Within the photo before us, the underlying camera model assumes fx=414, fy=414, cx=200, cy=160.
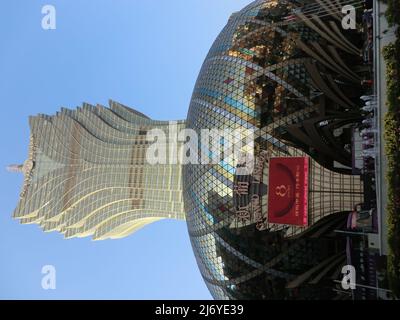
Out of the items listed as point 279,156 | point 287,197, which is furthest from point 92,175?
point 287,197

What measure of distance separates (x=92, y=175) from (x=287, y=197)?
107ft

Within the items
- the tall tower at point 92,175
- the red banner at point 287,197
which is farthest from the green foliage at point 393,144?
the tall tower at point 92,175

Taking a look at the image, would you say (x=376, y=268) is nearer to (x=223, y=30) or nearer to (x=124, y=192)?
(x=223, y=30)

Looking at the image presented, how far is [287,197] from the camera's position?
14.2 metres

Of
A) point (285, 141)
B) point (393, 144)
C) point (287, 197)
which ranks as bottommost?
point (287, 197)

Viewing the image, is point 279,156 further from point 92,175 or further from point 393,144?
point 92,175

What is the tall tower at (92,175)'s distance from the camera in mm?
37250

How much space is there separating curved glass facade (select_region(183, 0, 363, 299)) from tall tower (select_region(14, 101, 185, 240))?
17.4 meters

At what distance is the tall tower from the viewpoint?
37.2 metres

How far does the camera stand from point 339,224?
14477 mm

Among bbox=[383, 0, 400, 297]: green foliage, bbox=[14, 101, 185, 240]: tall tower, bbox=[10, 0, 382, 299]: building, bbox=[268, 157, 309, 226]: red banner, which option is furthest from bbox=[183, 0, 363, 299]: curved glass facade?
bbox=[14, 101, 185, 240]: tall tower

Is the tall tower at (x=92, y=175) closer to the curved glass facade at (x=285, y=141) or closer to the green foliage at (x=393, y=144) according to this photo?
the curved glass facade at (x=285, y=141)
